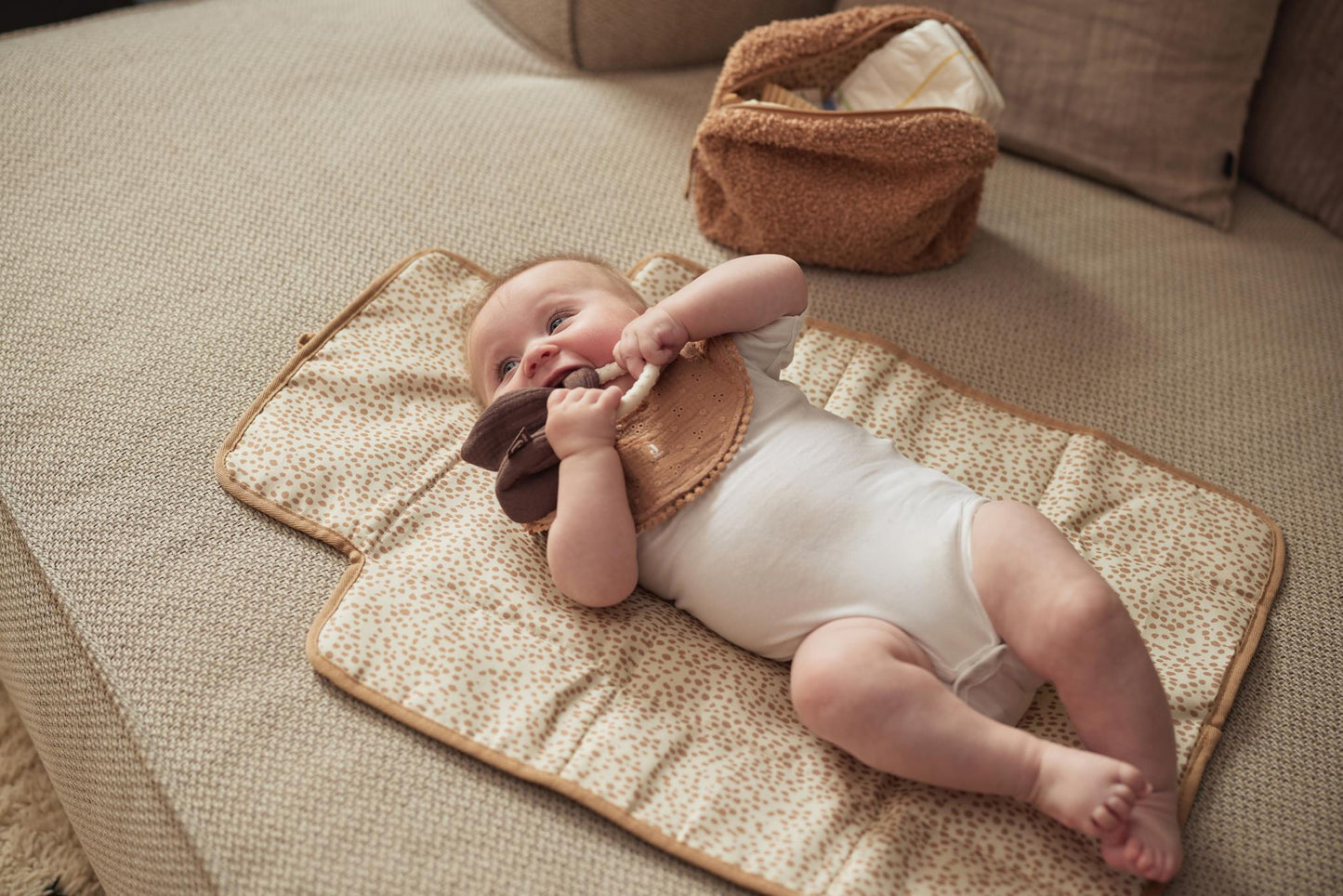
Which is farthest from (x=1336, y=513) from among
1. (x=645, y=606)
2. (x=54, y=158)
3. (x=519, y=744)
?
(x=54, y=158)

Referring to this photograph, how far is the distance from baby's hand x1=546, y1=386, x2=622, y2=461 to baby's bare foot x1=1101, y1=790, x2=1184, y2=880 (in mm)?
582

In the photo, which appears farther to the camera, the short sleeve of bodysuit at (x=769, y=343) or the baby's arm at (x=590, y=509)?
the short sleeve of bodysuit at (x=769, y=343)

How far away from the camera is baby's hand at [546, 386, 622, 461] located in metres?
1.00

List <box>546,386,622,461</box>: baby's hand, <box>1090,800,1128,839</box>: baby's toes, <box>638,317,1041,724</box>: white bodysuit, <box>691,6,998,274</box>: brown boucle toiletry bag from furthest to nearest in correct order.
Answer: <box>691,6,998,274</box>: brown boucle toiletry bag → <box>546,386,622,461</box>: baby's hand → <box>638,317,1041,724</box>: white bodysuit → <box>1090,800,1128,839</box>: baby's toes

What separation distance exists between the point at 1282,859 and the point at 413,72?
1.60 m

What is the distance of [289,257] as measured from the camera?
134cm

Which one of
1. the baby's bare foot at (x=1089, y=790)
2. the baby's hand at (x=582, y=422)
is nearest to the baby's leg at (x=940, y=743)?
the baby's bare foot at (x=1089, y=790)

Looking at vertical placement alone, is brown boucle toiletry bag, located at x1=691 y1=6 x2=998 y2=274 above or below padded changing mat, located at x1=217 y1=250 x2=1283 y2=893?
above

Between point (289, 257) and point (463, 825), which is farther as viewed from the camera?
point (289, 257)

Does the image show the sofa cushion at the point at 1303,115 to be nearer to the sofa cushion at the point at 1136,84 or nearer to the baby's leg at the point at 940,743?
the sofa cushion at the point at 1136,84

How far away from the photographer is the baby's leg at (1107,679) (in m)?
0.82

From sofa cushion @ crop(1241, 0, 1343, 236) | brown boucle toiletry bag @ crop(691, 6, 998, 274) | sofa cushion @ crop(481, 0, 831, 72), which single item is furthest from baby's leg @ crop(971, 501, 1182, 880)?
sofa cushion @ crop(481, 0, 831, 72)

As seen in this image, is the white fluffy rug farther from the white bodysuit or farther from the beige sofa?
the white bodysuit

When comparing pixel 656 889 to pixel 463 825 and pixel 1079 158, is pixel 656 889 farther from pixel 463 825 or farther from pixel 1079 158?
pixel 1079 158
